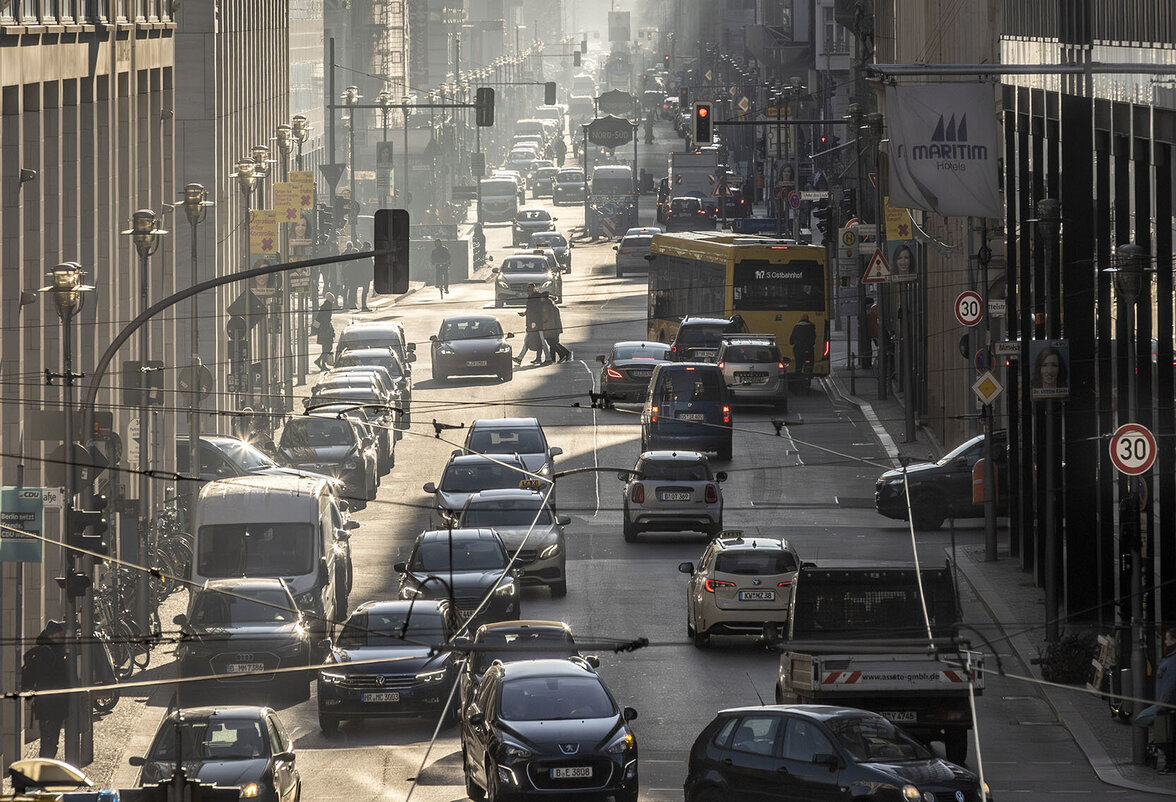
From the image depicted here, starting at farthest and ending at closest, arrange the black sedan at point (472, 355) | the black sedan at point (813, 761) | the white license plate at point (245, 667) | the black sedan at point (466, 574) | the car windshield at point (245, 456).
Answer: the black sedan at point (472, 355) → the car windshield at point (245, 456) → the black sedan at point (466, 574) → the white license plate at point (245, 667) → the black sedan at point (813, 761)

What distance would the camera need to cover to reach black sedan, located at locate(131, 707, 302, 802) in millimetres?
21141

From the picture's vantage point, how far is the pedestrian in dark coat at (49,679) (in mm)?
25547

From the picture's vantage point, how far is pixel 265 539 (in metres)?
30.6

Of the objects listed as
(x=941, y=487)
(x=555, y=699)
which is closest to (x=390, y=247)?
(x=555, y=699)

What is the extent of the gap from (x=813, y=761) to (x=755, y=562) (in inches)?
375

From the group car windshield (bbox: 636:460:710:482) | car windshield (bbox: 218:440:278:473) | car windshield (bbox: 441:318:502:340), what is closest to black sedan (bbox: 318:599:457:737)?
car windshield (bbox: 636:460:710:482)

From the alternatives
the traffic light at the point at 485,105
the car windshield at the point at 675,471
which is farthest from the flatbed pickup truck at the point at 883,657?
the traffic light at the point at 485,105

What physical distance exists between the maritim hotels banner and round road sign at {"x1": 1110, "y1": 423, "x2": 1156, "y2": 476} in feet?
15.8

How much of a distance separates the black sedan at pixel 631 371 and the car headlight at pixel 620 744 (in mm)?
28661

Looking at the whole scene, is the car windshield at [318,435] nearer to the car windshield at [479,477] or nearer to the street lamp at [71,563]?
the car windshield at [479,477]

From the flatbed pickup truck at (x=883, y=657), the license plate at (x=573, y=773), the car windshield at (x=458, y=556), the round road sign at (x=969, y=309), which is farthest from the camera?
the round road sign at (x=969, y=309)

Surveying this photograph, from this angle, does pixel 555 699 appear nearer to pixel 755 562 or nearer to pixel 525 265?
pixel 755 562

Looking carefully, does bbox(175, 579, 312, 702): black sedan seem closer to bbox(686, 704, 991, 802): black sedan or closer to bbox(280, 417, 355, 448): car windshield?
bbox(686, 704, 991, 802): black sedan

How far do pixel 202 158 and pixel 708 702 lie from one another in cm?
3604
